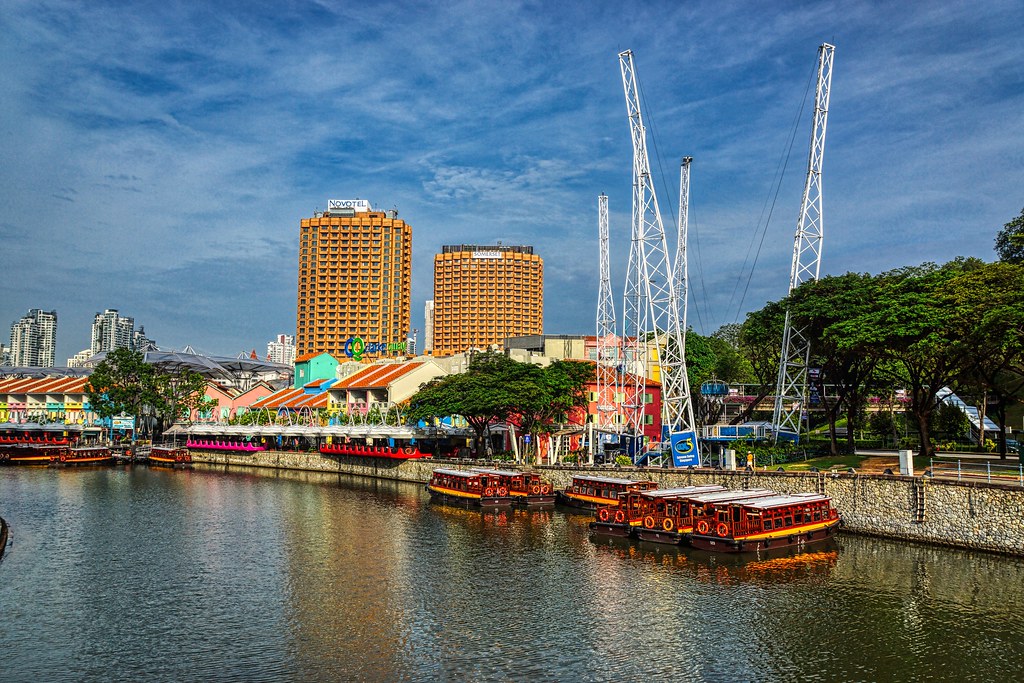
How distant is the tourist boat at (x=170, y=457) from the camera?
116125mm

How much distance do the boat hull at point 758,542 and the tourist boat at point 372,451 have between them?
48.3m

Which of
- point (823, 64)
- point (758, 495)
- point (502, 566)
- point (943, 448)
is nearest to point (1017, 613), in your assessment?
point (758, 495)

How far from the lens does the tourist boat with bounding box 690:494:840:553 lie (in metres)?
47.6

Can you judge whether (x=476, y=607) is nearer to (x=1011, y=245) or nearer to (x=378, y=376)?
(x=1011, y=245)

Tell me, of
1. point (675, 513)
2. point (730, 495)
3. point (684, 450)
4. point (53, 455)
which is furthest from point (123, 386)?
point (730, 495)

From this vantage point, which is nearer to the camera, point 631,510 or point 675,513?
point 675,513

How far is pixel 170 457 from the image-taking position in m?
117

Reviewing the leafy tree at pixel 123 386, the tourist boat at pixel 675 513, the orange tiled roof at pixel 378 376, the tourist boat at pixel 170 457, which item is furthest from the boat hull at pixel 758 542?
the leafy tree at pixel 123 386

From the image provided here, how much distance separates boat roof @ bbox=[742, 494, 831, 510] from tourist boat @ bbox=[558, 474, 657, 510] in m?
11.7

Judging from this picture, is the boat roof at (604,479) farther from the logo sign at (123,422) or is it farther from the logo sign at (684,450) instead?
the logo sign at (123,422)

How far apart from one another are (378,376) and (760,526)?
8024 cm

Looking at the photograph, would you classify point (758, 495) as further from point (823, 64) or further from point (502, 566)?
point (823, 64)

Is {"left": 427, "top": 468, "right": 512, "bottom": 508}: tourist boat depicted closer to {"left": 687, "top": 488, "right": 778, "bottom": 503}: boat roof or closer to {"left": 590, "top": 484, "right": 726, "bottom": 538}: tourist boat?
{"left": 590, "top": 484, "right": 726, "bottom": 538}: tourist boat

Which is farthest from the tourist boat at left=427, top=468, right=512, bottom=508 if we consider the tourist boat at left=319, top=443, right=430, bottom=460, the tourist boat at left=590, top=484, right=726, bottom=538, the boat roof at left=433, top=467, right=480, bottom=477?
the tourist boat at left=319, top=443, right=430, bottom=460
